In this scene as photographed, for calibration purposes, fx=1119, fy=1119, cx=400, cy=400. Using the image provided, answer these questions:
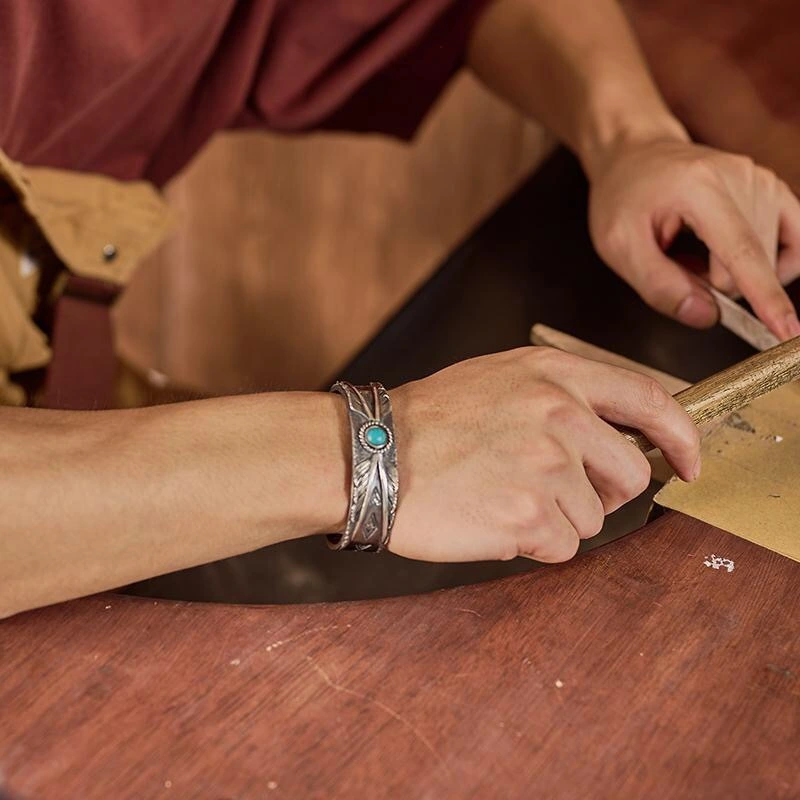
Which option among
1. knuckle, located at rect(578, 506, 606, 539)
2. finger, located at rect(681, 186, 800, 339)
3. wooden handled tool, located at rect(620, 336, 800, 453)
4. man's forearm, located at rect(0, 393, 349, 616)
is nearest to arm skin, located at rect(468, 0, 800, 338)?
finger, located at rect(681, 186, 800, 339)

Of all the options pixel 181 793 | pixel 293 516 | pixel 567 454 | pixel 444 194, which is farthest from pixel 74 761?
pixel 444 194

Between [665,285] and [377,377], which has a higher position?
[665,285]

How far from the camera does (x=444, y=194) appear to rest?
5.73 feet

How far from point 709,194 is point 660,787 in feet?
1.51

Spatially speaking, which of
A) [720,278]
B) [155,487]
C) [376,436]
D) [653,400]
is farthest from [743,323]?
[155,487]

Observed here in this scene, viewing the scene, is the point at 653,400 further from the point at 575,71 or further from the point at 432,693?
the point at 575,71

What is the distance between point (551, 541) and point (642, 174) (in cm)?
37

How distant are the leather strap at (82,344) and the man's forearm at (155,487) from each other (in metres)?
0.30

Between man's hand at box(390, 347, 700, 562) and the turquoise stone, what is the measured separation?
0.06 feet

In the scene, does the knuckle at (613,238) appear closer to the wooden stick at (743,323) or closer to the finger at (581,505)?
the wooden stick at (743,323)

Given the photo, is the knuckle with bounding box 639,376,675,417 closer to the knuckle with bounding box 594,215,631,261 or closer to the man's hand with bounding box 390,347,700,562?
the man's hand with bounding box 390,347,700,562

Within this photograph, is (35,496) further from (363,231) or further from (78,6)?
(363,231)

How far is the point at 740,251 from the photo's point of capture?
2.53ft

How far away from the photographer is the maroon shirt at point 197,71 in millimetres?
770
